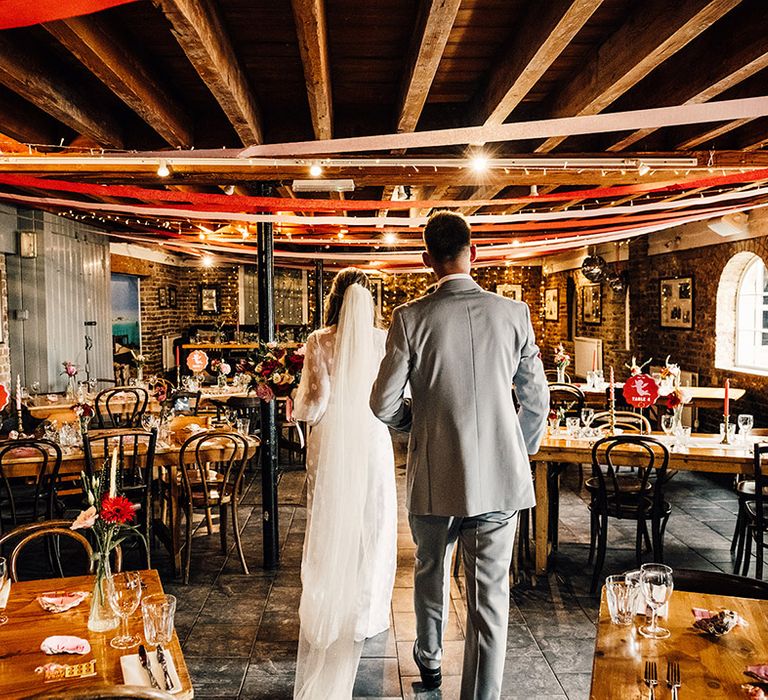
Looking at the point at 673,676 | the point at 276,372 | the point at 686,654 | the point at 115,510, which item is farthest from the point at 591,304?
the point at 115,510

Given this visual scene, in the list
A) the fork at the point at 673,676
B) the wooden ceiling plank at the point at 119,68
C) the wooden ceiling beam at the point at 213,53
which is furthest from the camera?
the wooden ceiling plank at the point at 119,68

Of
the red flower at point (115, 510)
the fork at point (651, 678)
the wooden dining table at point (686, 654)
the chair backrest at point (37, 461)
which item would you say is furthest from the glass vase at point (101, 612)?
the chair backrest at point (37, 461)

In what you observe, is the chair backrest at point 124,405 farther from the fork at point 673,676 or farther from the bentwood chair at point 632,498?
the fork at point 673,676

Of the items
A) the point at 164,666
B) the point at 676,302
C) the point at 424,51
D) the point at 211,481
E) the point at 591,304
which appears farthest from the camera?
the point at 591,304

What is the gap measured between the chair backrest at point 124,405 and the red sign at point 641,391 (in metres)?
4.38

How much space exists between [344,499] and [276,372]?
1.22 meters

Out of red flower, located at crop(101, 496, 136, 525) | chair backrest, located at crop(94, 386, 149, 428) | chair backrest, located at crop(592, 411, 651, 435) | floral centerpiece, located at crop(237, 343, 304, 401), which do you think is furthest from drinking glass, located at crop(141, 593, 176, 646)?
chair backrest, located at crop(94, 386, 149, 428)

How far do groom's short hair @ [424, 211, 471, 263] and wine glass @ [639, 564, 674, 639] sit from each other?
1324 millimetres

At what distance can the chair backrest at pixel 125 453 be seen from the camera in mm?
4262

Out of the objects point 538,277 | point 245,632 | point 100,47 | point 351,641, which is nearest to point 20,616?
point 351,641

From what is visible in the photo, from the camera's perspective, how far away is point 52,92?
350 cm

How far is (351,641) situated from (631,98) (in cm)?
347

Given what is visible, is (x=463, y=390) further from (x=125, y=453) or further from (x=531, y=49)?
(x=125, y=453)

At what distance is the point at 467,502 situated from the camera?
Result: 2535 millimetres
